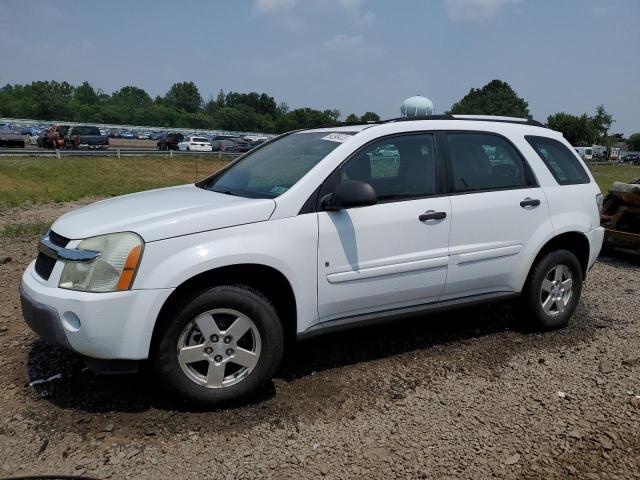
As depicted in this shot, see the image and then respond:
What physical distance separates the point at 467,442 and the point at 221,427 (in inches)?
55.0

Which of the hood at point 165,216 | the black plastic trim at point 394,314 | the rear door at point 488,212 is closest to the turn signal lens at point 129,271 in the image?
the hood at point 165,216

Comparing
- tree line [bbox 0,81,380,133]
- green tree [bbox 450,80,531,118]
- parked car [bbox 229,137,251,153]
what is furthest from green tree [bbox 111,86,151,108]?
parked car [bbox 229,137,251,153]

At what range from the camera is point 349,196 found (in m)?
3.49

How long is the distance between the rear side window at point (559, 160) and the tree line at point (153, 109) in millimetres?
60197

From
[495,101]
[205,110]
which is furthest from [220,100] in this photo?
[495,101]

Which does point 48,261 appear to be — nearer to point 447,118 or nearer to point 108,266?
point 108,266

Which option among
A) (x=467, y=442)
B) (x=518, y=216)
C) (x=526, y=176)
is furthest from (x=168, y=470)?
(x=526, y=176)

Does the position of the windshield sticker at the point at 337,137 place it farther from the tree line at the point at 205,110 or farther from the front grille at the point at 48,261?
the tree line at the point at 205,110

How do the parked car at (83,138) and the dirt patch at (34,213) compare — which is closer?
the dirt patch at (34,213)

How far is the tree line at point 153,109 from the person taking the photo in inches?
3551

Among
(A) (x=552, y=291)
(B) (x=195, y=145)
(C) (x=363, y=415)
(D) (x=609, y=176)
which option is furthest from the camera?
(B) (x=195, y=145)

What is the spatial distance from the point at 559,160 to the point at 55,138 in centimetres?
3214

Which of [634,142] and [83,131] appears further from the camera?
[634,142]

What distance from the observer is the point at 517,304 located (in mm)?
4773
